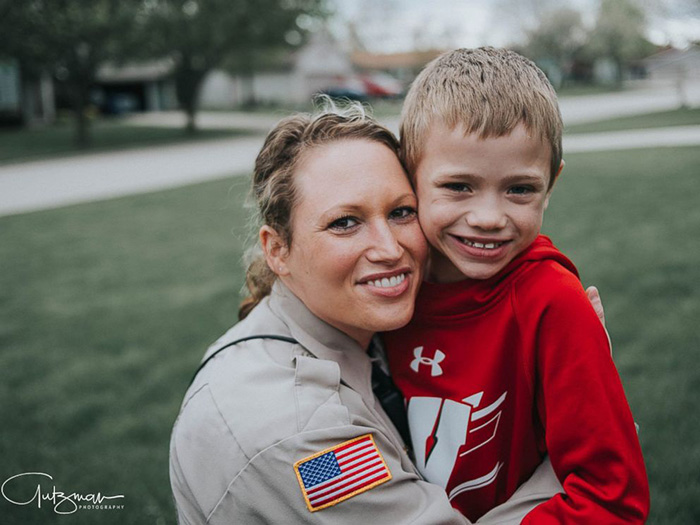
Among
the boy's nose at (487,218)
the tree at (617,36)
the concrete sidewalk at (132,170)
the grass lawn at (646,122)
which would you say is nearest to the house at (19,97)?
the concrete sidewalk at (132,170)

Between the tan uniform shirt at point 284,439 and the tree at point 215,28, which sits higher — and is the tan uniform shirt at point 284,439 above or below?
below

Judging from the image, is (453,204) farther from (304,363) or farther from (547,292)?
(304,363)

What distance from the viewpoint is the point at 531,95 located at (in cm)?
180

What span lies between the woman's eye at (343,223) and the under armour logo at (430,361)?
46 cm

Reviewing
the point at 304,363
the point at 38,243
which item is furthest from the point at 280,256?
the point at 38,243

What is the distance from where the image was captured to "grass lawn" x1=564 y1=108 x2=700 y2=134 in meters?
19.5

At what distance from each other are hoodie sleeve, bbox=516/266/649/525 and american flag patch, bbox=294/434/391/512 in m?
0.43

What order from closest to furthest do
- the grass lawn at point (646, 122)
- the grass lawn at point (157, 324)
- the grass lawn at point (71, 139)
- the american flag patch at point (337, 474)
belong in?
the american flag patch at point (337, 474)
the grass lawn at point (157, 324)
the grass lawn at point (646, 122)
the grass lawn at point (71, 139)

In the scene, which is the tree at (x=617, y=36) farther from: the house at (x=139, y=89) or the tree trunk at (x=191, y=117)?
the tree trunk at (x=191, y=117)

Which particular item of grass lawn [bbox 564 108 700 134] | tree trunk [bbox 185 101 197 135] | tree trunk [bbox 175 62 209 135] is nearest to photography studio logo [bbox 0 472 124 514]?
grass lawn [bbox 564 108 700 134]

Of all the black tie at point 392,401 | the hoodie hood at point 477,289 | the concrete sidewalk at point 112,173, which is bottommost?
the concrete sidewalk at point 112,173

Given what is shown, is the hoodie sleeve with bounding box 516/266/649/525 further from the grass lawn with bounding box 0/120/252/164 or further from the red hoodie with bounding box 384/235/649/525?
the grass lawn with bounding box 0/120/252/164

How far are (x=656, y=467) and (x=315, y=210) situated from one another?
8.85 feet

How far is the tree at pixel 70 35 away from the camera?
2017 centimetres
